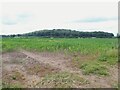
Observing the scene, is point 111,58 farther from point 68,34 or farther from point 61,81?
point 68,34

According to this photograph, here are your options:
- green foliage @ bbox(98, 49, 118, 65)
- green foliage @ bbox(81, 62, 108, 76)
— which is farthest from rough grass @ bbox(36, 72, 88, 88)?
green foliage @ bbox(98, 49, 118, 65)

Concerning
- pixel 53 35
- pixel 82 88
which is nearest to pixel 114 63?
pixel 82 88

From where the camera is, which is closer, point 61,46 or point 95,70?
point 95,70

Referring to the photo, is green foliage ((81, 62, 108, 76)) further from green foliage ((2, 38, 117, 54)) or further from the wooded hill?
the wooded hill

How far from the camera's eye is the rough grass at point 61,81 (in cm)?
949

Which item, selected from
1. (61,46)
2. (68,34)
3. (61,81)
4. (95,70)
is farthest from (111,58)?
(68,34)

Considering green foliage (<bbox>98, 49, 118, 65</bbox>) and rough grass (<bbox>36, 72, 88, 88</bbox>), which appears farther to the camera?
green foliage (<bbox>98, 49, 118, 65</bbox>)

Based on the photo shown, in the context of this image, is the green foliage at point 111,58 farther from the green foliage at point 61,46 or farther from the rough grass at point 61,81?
the rough grass at point 61,81

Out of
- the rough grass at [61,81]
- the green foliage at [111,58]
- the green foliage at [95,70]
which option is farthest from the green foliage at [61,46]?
the rough grass at [61,81]

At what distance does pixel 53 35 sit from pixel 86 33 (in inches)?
286

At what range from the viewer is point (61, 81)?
9.76m

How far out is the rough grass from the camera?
9485 millimetres

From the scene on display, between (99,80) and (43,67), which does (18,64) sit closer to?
(43,67)

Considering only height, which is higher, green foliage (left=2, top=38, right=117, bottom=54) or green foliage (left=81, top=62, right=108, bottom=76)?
green foliage (left=81, top=62, right=108, bottom=76)
